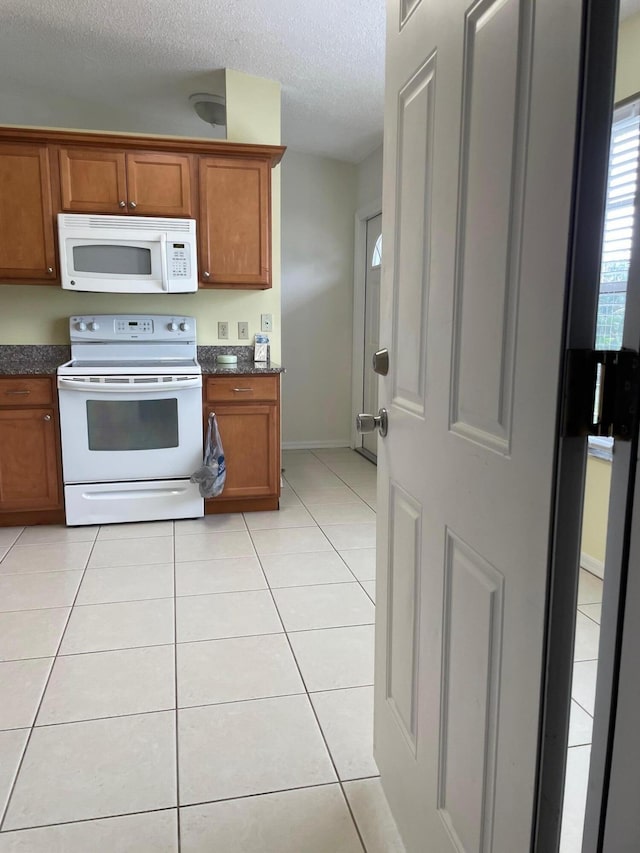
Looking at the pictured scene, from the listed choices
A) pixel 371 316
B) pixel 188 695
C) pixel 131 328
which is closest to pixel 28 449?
pixel 131 328

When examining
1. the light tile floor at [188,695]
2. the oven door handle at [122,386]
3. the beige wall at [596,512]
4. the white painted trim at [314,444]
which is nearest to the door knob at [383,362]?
the beige wall at [596,512]

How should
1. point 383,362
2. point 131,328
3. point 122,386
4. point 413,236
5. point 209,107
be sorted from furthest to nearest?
1. point 209,107
2. point 131,328
3. point 122,386
4. point 383,362
5. point 413,236

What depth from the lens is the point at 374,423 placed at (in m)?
1.38

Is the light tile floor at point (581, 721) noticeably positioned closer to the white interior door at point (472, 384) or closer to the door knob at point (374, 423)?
the white interior door at point (472, 384)

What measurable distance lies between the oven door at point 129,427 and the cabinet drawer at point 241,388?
10 centimetres

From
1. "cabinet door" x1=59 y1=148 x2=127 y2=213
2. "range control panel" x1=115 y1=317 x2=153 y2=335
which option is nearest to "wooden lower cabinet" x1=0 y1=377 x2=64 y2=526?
"range control panel" x1=115 y1=317 x2=153 y2=335

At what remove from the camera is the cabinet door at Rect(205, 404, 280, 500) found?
11.7 ft

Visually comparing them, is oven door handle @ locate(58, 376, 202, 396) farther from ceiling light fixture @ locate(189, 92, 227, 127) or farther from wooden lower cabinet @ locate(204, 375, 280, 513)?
ceiling light fixture @ locate(189, 92, 227, 127)

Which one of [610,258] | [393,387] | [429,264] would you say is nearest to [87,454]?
[393,387]

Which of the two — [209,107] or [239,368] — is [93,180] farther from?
[239,368]

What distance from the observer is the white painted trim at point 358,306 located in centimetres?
505

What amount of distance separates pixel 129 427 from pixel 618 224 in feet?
9.55

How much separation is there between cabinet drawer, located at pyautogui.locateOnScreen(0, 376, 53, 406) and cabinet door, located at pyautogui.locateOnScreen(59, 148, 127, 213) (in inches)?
39.6

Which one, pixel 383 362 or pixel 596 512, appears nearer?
pixel 596 512
